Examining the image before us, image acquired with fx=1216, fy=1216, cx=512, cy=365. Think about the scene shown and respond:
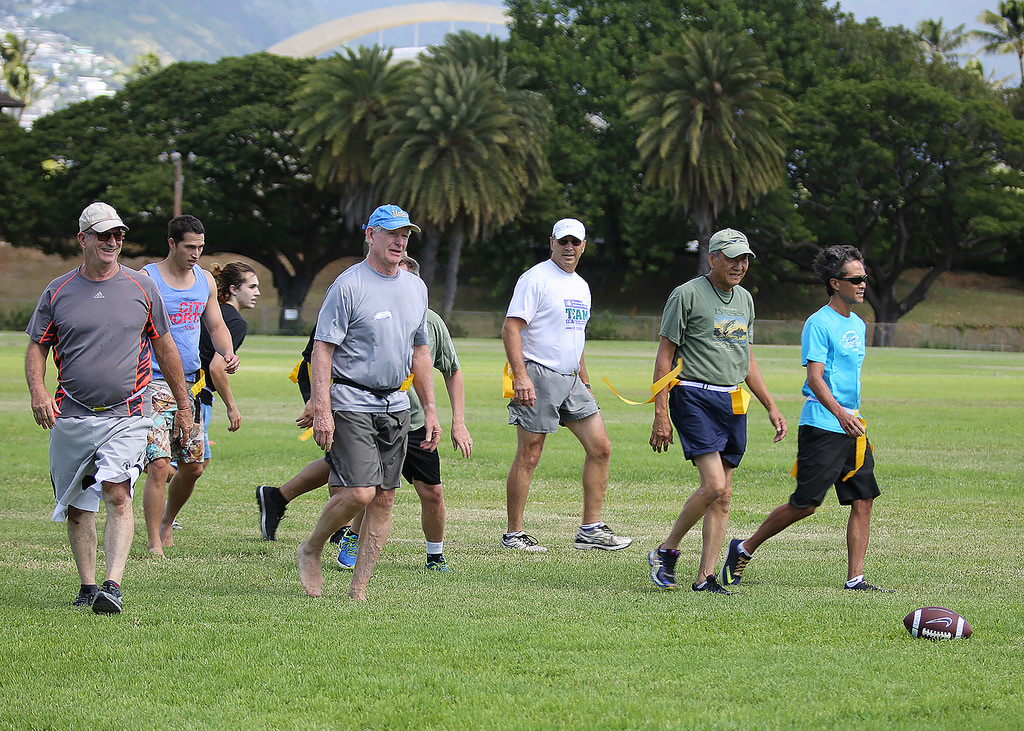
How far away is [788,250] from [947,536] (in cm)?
5692

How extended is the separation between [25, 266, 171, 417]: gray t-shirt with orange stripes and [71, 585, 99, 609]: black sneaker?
0.87m

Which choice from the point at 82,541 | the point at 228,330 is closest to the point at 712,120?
the point at 228,330

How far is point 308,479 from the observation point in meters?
7.99

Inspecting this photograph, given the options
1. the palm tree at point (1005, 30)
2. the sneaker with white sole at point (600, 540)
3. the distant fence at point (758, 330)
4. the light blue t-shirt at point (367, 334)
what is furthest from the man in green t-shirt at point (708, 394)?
the palm tree at point (1005, 30)

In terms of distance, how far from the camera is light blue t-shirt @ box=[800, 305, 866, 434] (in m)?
6.85

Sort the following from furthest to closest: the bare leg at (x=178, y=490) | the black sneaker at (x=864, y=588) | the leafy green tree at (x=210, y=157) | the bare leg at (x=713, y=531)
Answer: the leafy green tree at (x=210, y=157), the bare leg at (x=178, y=490), the bare leg at (x=713, y=531), the black sneaker at (x=864, y=588)

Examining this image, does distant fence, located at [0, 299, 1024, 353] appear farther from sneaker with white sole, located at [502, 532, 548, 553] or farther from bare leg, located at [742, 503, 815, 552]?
bare leg, located at [742, 503, 815, 552]

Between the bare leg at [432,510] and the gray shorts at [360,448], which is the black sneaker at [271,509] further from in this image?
the gray shorts at [360,448]

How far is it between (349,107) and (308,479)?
50567 millimetres

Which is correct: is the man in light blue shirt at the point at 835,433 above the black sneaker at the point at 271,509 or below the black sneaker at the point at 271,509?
above

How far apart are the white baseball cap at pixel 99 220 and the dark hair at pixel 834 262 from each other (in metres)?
3.87

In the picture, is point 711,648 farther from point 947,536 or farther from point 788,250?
Result: point 788,250

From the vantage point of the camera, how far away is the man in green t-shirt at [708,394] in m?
6.78

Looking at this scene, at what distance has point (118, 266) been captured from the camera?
5.98 m
